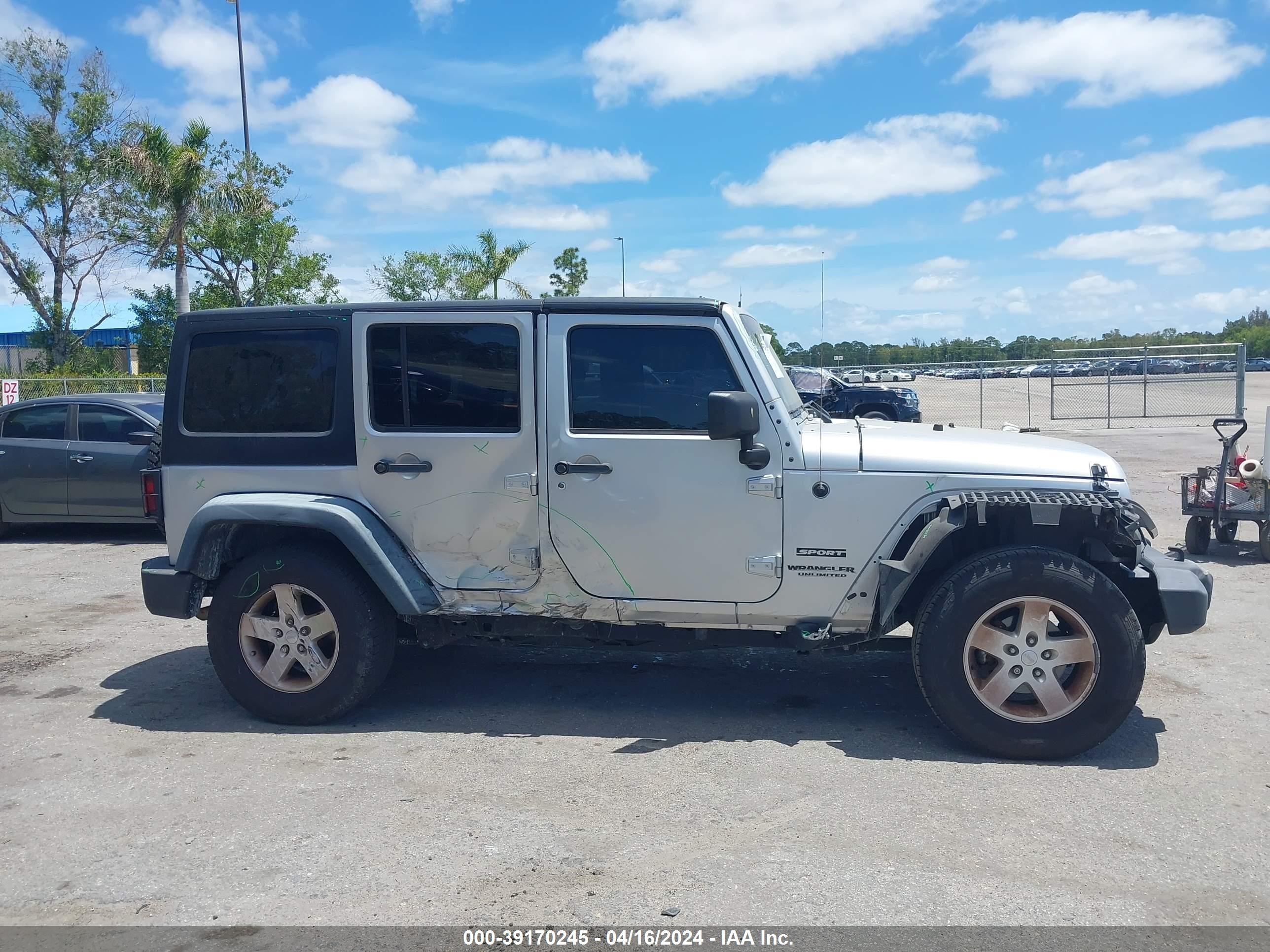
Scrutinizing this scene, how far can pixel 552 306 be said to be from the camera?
4.93 metres

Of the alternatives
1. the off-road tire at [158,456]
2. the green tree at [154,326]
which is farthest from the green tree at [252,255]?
the off-road tire at [158,456]

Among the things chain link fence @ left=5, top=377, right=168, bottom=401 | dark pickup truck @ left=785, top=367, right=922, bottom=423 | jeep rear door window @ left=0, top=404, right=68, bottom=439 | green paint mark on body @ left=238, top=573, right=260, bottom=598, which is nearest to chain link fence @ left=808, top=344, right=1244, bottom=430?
dark pickup truck @ left=785, top=367, right=922, bottom=423

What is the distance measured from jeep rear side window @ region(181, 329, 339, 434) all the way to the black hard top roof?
5.1 inches

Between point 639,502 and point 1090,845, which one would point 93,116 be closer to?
point 639,502

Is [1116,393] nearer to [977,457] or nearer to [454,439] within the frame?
[977,457]

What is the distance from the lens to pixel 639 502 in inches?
191

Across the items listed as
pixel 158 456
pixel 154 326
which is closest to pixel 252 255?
pixel 154 326

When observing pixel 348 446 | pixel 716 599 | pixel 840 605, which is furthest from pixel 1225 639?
pixel 348 446

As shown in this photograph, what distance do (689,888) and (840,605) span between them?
68.2 inches

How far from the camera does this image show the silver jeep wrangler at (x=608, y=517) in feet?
15.1

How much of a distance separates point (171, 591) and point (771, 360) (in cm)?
330

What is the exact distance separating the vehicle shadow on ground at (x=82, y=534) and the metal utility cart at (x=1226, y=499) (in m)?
9.94

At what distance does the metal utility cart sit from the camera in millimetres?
8641

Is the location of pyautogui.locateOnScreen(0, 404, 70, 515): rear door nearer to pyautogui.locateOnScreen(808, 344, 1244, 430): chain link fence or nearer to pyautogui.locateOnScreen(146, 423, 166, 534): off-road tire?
pyautogui.locateOnScreen(146, 423, 166, 534): off-road tire
